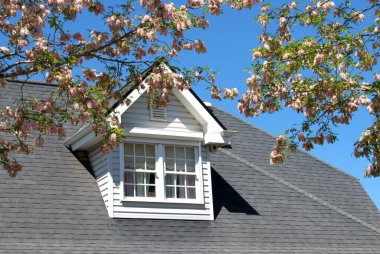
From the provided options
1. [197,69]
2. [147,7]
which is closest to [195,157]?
[197,69]

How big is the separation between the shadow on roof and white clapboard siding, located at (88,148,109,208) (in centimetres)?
294

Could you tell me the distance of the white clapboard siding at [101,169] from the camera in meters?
17.4

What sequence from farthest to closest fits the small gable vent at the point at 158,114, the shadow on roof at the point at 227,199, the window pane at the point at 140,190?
the shadow on roof at the point at 227,199, the small gable vent at the point at 158,114, the window pane at the point at 140,190

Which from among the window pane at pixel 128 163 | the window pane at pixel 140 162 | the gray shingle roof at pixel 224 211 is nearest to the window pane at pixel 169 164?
the window pane at pixel 140 162

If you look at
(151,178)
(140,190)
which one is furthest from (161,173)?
(140,190)

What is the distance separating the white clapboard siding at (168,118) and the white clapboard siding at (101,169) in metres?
1.00

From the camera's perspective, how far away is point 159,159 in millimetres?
17844

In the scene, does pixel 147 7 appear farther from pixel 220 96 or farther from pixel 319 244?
pixel 319 244

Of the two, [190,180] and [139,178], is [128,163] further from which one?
[190,180]

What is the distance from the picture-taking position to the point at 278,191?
2023cm

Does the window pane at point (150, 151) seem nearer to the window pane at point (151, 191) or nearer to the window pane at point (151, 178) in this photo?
the window pane at point (151, 178)

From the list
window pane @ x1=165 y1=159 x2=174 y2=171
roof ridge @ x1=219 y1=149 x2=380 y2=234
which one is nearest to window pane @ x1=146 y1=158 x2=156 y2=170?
window pane @ x1=165 y1=159 x2=174 y2=171

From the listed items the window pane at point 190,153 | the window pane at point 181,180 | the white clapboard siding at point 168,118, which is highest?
the white clapboard siding at point 168,118

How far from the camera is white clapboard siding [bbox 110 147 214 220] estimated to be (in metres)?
17.2
